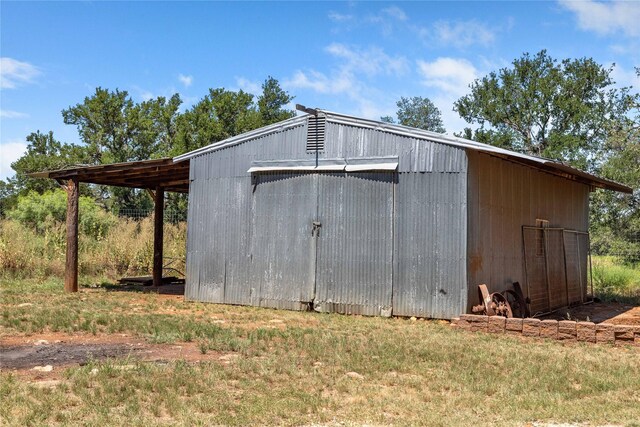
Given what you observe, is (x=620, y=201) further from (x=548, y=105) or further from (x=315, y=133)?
(x=315, y=133)

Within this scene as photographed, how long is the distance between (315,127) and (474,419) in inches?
338

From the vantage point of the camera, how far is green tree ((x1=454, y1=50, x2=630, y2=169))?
34.3m

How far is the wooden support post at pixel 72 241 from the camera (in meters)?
15.6

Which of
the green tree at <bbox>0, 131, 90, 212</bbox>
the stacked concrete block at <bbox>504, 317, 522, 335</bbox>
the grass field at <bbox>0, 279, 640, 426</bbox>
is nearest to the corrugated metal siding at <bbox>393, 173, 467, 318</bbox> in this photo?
the grass field at <bbox>0, 279, 640, 426</bbox>

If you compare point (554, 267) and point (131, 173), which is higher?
point (131, 173)

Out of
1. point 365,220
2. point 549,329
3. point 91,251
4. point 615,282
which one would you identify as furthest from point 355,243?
point 615,282

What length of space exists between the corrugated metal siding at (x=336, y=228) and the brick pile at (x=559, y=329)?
81 cm

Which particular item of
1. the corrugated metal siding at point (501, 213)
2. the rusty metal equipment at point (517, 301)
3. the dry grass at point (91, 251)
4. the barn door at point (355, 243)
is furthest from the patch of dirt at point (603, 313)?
the dry grass at point (91, 251)

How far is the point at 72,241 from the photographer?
51.9 feet

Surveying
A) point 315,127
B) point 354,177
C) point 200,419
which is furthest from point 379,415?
point 315,127

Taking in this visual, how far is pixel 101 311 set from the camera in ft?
39.4

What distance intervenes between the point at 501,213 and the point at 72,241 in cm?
1065

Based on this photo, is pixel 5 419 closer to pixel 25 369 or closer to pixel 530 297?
pixel 25 369

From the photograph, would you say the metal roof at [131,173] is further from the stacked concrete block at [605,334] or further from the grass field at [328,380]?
the stacked concrete block at [605,334]
